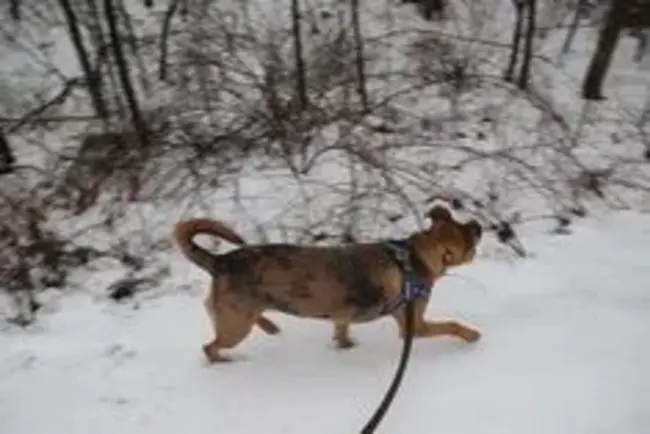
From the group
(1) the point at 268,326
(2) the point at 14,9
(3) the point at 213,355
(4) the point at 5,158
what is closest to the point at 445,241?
(1) the point at 268,326

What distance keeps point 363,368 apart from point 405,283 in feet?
1.50

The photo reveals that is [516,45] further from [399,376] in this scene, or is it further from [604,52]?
[399,376]

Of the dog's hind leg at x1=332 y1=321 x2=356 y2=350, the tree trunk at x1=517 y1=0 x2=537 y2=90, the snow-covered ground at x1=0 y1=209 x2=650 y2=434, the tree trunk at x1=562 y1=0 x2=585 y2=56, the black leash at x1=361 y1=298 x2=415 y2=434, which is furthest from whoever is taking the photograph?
the tree trunk at x1=562 y1=0 x2=585 y2=56

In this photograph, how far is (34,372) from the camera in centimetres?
408

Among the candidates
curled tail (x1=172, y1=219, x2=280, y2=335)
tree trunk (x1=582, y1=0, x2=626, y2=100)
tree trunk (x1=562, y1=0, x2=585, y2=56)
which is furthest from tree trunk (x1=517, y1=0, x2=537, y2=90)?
curled tail (x1=172, y1=219, x2=280, y2=335)

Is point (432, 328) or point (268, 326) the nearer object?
point (432, 328)

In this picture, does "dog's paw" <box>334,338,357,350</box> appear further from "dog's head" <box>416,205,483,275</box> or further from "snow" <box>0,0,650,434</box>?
"dog's head" <box>416,205,483,275</box>

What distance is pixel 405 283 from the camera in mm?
3684

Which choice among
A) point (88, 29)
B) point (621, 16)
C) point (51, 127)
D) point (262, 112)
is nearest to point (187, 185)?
point (262, 112)

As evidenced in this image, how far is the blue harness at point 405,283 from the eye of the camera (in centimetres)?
368

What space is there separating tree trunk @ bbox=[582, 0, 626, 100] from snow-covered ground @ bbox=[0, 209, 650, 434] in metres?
2.41

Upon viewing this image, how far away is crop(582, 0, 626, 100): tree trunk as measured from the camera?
20.8ft

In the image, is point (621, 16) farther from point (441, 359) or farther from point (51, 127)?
point (51, 127)

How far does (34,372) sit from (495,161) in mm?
3260
